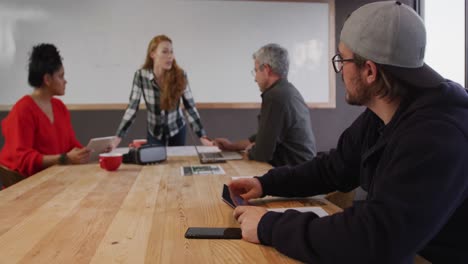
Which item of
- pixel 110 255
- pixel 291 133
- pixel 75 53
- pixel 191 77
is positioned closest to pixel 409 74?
pixel 110 255

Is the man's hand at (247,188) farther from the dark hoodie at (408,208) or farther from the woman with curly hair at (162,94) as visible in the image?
the woman with curly hair at (162,94)

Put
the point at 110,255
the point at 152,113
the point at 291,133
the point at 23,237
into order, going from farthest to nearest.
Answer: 1. the point at 152,113
2. the point at 291,133
3. the point at 23,237
4. the point at 110,255

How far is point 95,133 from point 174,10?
140cm

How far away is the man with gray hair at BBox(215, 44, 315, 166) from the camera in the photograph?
7.24 feet

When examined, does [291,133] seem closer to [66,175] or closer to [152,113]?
[66,175]

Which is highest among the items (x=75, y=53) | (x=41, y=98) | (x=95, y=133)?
(x=75, y=53)

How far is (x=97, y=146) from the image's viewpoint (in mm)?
2291

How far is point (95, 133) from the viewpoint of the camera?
396cm

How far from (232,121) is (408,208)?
3.37m

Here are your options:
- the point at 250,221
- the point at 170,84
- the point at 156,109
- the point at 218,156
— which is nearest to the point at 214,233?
the point at 250,221

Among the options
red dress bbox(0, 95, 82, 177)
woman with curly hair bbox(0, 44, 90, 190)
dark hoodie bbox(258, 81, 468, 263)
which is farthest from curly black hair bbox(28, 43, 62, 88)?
dark hoodie bbox(258, 81, 468, 263)

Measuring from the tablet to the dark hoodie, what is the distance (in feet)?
5.06

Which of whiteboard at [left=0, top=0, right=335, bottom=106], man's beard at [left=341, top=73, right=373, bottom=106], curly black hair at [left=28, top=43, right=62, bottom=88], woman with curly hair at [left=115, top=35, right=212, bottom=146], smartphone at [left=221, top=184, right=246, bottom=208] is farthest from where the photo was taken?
whiteboard at [left=0, top=0, right=335, bottom=106]

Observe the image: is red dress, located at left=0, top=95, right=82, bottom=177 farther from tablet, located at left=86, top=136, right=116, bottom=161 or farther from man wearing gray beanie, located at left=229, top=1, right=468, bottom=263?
man wearing gray beanie, located at left=229, top=1, right=468, bottom=263
